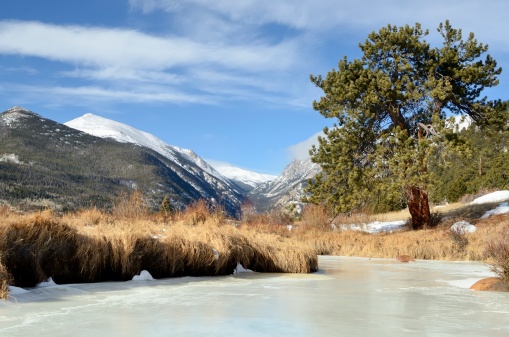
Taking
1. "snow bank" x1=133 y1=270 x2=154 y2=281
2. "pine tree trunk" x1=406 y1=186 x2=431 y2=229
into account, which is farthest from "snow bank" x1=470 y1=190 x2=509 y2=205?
"snow bank" x1=133 y1=270 x2=154 y2=281

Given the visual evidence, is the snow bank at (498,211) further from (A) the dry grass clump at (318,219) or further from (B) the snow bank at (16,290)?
(B) the snow bank at (16,290)

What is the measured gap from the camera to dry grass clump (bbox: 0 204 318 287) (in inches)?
308

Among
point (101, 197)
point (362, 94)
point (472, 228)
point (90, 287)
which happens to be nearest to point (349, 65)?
point (362, 94)

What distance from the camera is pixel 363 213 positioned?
28.9 metres

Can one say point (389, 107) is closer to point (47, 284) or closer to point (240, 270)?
point (240, 270)

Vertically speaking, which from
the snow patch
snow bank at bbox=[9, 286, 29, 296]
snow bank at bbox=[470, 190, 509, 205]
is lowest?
snow bank at bbox=[9, 286, 29, 296]

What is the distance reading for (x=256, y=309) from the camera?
20.8ft

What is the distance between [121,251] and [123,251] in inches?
1.4

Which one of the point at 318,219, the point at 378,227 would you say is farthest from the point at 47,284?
the point at 378,227

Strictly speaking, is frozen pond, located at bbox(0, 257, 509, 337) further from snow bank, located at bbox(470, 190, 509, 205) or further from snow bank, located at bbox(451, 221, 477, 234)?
snow bank, located at bbox(470, 190, 509, 205)

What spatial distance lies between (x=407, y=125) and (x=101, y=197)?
151 meters

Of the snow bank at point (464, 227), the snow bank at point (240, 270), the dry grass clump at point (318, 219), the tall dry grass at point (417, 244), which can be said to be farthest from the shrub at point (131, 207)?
the snow bank at point (464, 227)

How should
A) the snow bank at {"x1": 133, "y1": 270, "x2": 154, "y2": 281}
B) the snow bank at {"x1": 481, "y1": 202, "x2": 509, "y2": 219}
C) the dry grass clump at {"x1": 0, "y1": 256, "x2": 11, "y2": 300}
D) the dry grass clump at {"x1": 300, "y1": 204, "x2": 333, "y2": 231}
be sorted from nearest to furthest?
the dry grass clump at {"x1": 0, "y1": 256, "x2": 11, "y2": 300}, the snow bank at {"x1": 133, "y1": 270, "x2": 154, "y2": 281}, the snow bank at {"x1": 481, "y1": 202, "x2": 509, "y2": 219}, the dry grass clump at {"x1": 300, "y1": 204, "x2": 333, "y2": 231}

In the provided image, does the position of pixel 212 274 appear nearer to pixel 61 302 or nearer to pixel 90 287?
pixel 90 287
